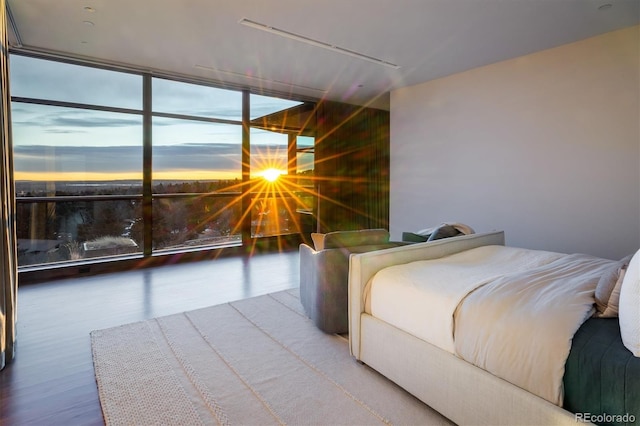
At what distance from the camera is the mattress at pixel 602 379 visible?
1.29 meters

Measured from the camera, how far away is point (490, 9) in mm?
3482

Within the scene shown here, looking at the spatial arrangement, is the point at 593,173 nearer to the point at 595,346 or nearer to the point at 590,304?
the point at 590,304

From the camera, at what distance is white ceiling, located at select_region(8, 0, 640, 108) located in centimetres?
343

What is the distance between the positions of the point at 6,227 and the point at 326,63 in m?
4.11

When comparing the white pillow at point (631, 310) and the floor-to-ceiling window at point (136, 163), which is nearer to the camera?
the white pillow at point (631, 310)

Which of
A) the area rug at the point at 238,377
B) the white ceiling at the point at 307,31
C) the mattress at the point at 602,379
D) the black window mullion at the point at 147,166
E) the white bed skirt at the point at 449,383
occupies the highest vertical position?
the white ceiling at the point at 307,31

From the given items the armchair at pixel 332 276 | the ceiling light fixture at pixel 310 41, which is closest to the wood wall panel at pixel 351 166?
the ceiling light fixture at pixel 310 41

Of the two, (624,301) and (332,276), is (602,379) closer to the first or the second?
(624,301)

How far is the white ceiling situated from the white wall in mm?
359

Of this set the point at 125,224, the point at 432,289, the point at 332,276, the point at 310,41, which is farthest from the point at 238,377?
the point at 125,224

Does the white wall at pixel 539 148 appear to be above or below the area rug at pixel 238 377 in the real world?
above

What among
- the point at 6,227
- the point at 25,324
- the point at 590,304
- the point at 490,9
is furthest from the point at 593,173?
the point at 25,324

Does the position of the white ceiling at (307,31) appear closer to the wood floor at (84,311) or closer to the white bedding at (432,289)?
the white bedding at (432,289)

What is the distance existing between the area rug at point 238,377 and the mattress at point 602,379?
0.74 m
